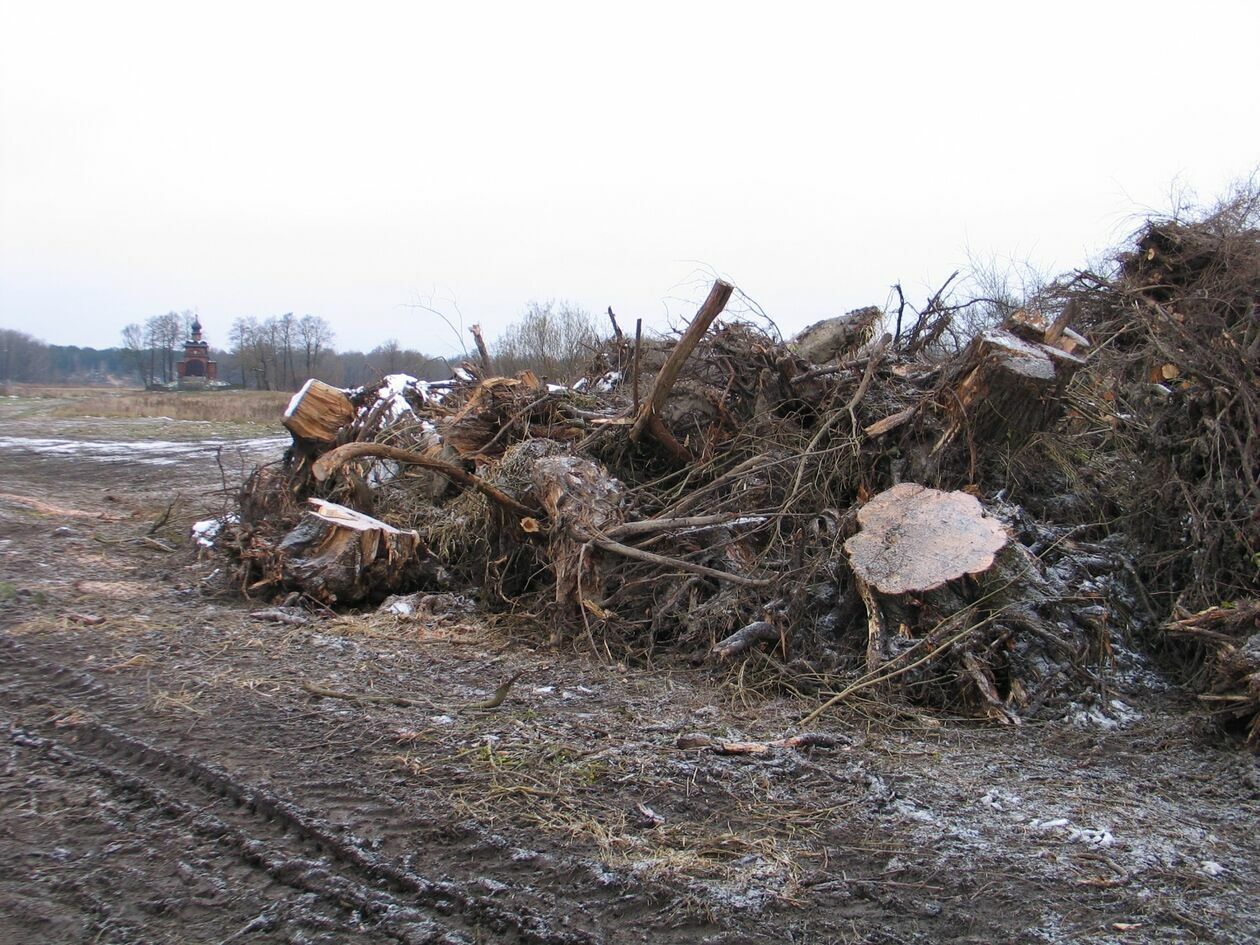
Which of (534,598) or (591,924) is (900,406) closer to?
(534,598)

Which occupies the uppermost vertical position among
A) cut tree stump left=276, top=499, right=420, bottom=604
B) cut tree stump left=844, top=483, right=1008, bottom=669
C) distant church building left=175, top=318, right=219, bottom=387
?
distant church building left=175, top=318, right=219, bottom=387

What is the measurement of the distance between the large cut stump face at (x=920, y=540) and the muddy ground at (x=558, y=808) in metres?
0.71

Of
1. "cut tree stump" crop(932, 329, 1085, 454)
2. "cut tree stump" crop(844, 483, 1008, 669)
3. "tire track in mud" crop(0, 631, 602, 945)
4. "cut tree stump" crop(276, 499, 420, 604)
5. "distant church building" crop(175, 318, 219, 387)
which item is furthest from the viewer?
"distant church building" crop(175, 318, 219, 387)

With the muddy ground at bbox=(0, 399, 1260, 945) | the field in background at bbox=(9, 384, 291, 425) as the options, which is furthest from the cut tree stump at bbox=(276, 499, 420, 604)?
the field in background at bbox=(9, 384, 291, 425)

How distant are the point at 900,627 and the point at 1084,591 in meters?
1.05

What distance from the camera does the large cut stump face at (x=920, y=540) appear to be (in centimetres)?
455

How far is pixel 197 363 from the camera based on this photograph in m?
57.5

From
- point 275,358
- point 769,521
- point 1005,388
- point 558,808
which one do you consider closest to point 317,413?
point 769,521

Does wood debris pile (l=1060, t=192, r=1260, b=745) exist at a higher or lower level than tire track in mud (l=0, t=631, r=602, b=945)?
higher

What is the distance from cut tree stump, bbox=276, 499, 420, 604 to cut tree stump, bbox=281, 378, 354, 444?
1.88m

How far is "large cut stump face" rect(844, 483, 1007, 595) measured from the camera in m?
4.55

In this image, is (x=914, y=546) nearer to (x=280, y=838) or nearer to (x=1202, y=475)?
(x=1202, y=475)

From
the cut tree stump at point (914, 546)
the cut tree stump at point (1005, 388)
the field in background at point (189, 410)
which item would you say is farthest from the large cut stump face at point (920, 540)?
the field in background at point (189, 410)

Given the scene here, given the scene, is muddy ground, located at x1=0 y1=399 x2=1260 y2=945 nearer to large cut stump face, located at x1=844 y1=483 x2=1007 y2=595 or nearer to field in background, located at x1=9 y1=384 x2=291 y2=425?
large cut stump face, located at x1=844 y1=483 x2=1007 y2=595
